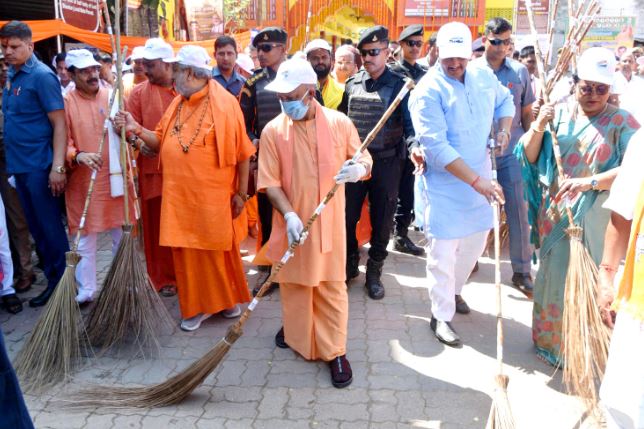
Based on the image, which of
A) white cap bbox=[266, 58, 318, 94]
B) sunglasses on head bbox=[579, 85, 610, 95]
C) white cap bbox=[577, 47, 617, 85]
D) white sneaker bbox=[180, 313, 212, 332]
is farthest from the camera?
white sneaker bbox=[180, 313, 212, 332]

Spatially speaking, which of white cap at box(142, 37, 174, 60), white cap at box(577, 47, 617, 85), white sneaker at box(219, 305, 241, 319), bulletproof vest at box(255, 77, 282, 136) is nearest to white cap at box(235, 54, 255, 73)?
bulletproof vest at box(255, 77, 282, 136)

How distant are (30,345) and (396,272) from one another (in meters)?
3.06

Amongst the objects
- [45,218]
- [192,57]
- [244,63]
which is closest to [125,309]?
[45,218]

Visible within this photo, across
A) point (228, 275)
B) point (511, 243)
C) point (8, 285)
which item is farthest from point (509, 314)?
point (8, 285)

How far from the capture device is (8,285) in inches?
179

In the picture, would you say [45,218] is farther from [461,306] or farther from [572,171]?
[572,171]

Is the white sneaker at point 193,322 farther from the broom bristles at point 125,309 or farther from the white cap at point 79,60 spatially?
the white cap at point 79,60

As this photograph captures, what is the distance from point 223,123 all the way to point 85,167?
1261 mm

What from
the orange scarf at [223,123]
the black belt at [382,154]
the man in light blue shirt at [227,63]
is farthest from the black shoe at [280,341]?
the man in light blue shirt at [227,63]

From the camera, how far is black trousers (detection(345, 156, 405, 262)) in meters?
4.70

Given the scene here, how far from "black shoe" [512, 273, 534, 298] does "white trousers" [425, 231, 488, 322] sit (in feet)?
3.08

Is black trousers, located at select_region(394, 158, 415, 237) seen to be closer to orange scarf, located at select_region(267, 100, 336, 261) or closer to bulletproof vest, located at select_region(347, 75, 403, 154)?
bulletproof vest, located at select_region(347, 75, 403, 154)

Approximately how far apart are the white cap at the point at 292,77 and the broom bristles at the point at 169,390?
1.30 meters

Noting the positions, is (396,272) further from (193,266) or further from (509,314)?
(193,266)
